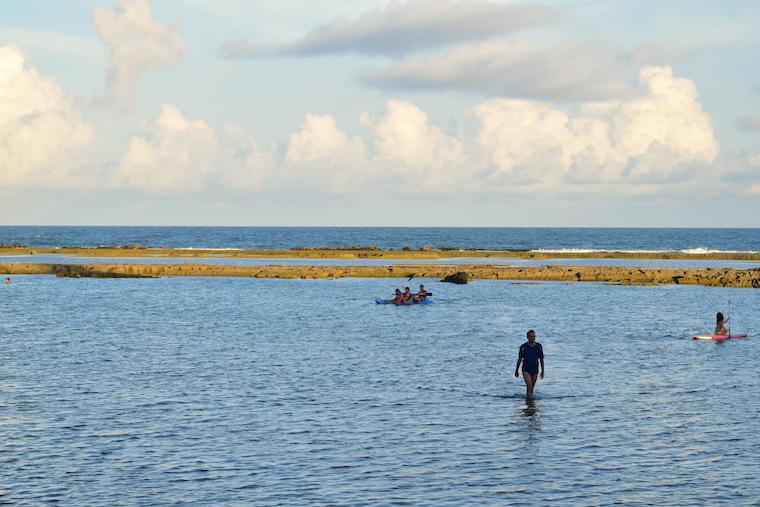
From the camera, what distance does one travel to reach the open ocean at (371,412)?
75.1 feet

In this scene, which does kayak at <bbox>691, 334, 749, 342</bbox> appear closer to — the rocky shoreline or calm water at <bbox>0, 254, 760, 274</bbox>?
the rocky shoreline

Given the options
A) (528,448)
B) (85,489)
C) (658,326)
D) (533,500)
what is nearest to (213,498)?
(85,489)

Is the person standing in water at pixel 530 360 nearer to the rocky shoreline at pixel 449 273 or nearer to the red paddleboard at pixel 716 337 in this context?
the red paddleboard at pixel 716 337

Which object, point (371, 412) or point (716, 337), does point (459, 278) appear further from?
point (371, 412)

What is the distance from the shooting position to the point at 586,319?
64.7 meters

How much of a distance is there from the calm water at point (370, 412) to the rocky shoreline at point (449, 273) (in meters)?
37.9

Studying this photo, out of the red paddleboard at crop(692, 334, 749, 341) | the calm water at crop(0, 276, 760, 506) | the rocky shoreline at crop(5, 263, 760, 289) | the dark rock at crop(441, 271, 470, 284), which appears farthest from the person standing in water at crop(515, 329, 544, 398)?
the rocky shoreline at crop(5, 263, 760, 289)

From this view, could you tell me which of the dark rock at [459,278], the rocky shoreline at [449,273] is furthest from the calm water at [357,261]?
the dark rock at [459,278]

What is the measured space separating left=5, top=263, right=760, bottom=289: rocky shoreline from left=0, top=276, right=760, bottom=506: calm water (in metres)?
37.9

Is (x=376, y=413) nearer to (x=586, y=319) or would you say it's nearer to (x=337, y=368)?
(x=337, y=368)

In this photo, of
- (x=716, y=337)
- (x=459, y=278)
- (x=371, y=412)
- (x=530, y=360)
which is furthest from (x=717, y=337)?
(x=459, y=278)

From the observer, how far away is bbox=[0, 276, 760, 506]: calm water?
22.9m

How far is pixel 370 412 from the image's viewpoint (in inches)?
1241

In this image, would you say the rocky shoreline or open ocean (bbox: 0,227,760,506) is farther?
the rocky shoreline
